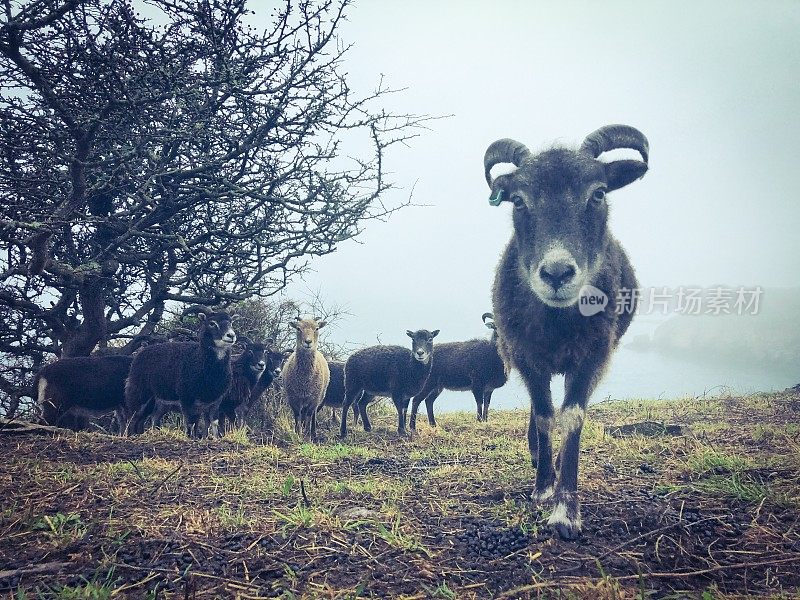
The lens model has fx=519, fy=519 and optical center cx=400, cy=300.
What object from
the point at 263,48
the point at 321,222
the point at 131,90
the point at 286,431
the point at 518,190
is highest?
the point at 263,48

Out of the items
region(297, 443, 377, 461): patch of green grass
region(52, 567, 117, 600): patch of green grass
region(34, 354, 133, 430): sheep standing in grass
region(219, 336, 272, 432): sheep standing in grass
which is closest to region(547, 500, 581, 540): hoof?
region(52, 567, 117, 600): patch of green grass

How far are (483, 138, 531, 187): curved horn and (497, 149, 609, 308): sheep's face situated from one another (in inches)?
17.8

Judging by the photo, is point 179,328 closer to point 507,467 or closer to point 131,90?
point 131,90

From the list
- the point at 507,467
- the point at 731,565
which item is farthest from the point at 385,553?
the point at 507,467

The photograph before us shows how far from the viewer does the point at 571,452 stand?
4.37m

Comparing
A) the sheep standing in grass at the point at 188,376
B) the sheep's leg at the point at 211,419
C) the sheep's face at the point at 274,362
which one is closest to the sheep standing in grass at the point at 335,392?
the sheep's face at the point at 274,362

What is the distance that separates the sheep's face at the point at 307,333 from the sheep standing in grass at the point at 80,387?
134 inches

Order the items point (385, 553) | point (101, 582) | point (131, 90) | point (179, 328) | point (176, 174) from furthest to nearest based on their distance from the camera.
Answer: point (179, 328) < point (176, 174) < point (131, 90) < point (385, 553) < point (101, 582)

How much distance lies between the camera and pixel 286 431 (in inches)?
411

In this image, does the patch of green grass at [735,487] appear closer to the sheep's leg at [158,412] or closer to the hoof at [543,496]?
the hoof at [543,496]

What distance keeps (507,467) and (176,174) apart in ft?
22.1

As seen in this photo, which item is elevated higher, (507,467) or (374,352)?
(374,352)

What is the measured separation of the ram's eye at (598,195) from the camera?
4840 mm

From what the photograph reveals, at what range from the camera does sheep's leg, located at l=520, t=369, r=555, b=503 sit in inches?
186
